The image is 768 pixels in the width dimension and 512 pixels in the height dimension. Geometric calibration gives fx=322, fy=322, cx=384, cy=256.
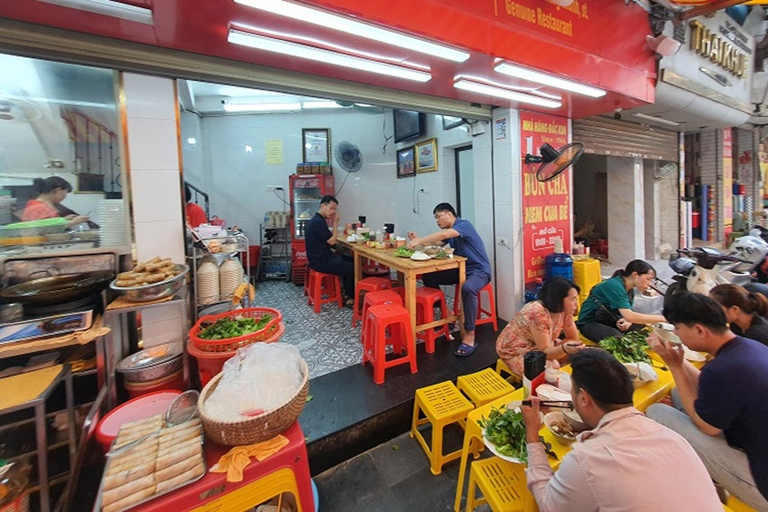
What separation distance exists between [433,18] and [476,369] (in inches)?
110

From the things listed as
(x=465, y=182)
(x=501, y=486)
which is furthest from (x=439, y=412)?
(x=465, y=182)

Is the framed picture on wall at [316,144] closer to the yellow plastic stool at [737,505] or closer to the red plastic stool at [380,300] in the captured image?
the red plastic stool at [380,300]

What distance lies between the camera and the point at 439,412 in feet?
6.80

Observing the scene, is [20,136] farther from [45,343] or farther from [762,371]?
[762,371]

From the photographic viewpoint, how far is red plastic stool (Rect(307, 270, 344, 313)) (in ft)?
14.9

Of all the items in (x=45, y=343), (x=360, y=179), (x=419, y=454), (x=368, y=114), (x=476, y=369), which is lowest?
(x=419, y=454)

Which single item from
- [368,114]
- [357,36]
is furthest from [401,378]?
[368,114]

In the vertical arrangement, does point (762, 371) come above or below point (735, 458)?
above

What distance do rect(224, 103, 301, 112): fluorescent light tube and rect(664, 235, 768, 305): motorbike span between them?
6530mm

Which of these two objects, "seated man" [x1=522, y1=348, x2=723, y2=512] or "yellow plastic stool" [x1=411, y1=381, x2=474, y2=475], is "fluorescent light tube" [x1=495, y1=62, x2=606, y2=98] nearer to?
"seated man" [x1=522, y1=348, x2=723, y2=512]

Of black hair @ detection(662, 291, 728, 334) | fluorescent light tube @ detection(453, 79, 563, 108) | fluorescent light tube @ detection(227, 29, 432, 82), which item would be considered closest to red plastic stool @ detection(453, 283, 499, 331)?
black hair @ detection(662, 291, 728, 334)

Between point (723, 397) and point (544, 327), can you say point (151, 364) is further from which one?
point (723, 397)

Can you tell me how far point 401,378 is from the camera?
2824 mm

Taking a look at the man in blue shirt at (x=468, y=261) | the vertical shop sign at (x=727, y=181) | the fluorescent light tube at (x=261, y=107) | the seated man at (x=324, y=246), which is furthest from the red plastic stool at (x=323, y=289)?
the vertical shop sign at (x=727, y=181)
